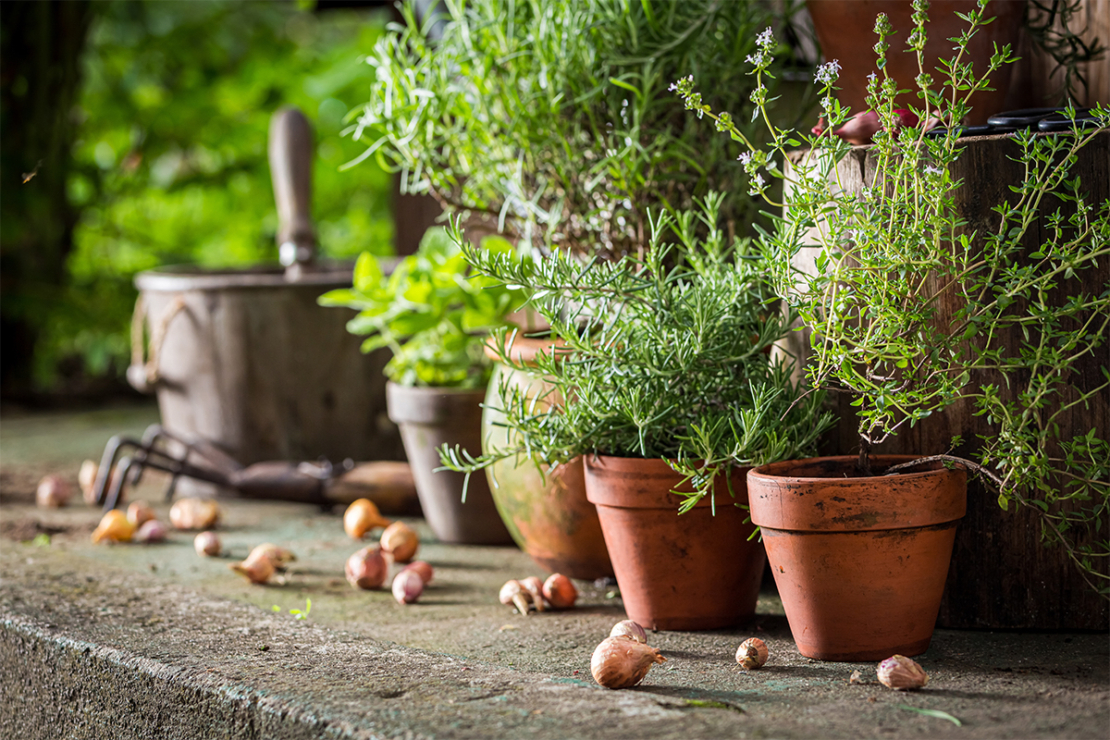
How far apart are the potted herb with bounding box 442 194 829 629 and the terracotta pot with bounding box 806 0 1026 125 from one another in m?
0.36

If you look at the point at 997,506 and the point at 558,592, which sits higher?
the point at 997,506

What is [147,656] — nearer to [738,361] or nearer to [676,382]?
[676,382]

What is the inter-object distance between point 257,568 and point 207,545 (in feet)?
0.97

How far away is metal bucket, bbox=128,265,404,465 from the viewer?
2955mm

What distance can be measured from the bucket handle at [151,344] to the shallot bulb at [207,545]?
857mm

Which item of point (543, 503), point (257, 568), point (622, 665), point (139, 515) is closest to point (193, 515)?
point (139, 515)

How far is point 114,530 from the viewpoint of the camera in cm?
246

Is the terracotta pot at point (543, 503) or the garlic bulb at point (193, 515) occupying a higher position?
the terracotta pot at point (543, 503)

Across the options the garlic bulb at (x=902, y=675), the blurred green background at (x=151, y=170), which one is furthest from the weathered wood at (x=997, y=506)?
the blurred green background at (x=151, y=170)

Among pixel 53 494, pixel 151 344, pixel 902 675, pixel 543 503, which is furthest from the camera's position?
pixel 151 344

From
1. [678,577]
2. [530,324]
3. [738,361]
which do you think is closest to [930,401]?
[738,361]

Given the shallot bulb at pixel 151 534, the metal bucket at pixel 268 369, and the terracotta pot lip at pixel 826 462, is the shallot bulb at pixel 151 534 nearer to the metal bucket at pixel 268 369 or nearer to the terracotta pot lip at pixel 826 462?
the metal bucket at pixel 268 369

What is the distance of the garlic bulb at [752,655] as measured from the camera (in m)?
1.52

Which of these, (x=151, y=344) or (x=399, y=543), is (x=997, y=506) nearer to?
(x=399, y=543)
